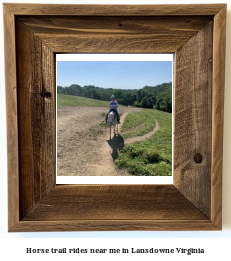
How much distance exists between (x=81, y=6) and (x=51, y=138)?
337mm

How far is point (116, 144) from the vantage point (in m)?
0.68

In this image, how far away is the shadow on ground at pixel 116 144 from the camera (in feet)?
2.23

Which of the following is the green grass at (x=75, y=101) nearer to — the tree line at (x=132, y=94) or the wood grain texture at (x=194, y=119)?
the tree line at (x=132, y=94)

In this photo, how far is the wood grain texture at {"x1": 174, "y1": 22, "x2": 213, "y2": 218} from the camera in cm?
63

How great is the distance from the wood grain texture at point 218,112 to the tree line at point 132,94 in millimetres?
117

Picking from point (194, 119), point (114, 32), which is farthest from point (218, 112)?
point (114, 32)

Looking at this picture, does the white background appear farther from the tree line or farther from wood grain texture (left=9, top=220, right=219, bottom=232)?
the tree line

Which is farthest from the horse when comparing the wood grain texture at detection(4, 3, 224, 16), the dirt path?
the wood grain texture at detection(4, 3, 224, 16)

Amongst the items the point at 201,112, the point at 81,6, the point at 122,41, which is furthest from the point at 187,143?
the point at 81,6

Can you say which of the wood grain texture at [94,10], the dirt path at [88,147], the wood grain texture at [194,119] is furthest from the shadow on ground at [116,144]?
the wood grain texture at [94,10]

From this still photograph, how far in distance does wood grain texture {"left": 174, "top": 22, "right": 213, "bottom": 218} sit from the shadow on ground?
0.15 m

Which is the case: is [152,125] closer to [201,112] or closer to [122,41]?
[201,112]

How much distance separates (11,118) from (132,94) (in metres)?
0.32

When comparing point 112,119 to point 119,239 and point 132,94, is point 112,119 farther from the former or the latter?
point 119,239
